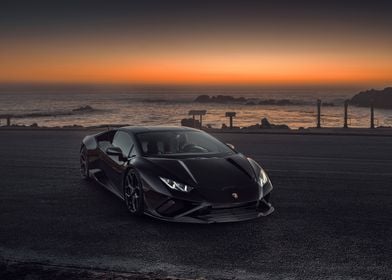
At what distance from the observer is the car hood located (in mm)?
6383

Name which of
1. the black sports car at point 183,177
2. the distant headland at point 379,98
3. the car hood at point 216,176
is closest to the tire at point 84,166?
the black sports car at point 183,177

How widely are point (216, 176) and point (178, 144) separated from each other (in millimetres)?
1633

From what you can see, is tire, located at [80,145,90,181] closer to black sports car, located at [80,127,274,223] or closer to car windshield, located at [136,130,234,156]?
black sports car, located at [80,127,274,223]

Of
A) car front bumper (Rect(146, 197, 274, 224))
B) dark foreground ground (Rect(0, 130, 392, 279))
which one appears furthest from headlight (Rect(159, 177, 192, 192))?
dark foreground ground (Rect(0, 130, 392, 279))

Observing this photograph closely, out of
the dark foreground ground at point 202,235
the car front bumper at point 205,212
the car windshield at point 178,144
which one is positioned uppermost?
the car windshield at point 178,144

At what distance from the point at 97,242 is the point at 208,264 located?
1511 mm

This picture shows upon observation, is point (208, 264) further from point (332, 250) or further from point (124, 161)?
point (124, 161)

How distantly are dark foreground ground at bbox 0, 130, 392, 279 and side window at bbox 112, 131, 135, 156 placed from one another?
0.87 metres

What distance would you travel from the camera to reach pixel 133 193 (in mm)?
7129

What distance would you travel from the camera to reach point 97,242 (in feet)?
19.0

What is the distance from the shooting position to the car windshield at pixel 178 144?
764 centimetres

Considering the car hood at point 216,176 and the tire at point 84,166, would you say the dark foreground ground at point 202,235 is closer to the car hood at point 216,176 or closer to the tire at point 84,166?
the tire at point 84,166

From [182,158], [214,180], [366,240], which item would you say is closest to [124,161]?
[182,158]

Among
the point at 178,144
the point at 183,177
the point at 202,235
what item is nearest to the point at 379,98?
the point at 178,144
